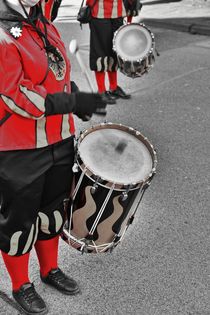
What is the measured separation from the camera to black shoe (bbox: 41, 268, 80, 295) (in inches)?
106

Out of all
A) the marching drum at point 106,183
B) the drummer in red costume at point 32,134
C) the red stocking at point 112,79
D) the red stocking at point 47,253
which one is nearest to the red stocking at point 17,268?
the drummer in red costume at point 32,134

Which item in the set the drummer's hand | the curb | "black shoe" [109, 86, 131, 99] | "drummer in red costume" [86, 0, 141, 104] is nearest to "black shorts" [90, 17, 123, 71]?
"drummer in red costume" [86, 0, 141, 104]

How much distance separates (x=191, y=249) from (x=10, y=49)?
5.84 feet

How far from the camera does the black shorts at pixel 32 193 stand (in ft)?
7.23

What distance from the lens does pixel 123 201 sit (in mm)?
2369

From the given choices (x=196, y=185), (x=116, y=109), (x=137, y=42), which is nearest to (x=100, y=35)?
(x=137, y=42)

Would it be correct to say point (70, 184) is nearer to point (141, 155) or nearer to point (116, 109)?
point (141, 155)

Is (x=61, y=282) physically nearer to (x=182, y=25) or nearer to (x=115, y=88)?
(x=115, y=88)

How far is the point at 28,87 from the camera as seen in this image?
1.99 m

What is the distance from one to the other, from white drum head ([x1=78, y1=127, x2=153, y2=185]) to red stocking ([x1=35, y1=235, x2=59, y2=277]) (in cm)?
50

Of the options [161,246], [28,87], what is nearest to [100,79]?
[161,246]

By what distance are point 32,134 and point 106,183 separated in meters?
0.40

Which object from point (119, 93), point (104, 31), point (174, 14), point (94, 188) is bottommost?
point (174, 14)

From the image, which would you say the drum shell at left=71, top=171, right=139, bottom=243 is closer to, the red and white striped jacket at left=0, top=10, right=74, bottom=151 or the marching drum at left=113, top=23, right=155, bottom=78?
the red and white striped jacket at left=0, top=10, right=74, bottom=151
